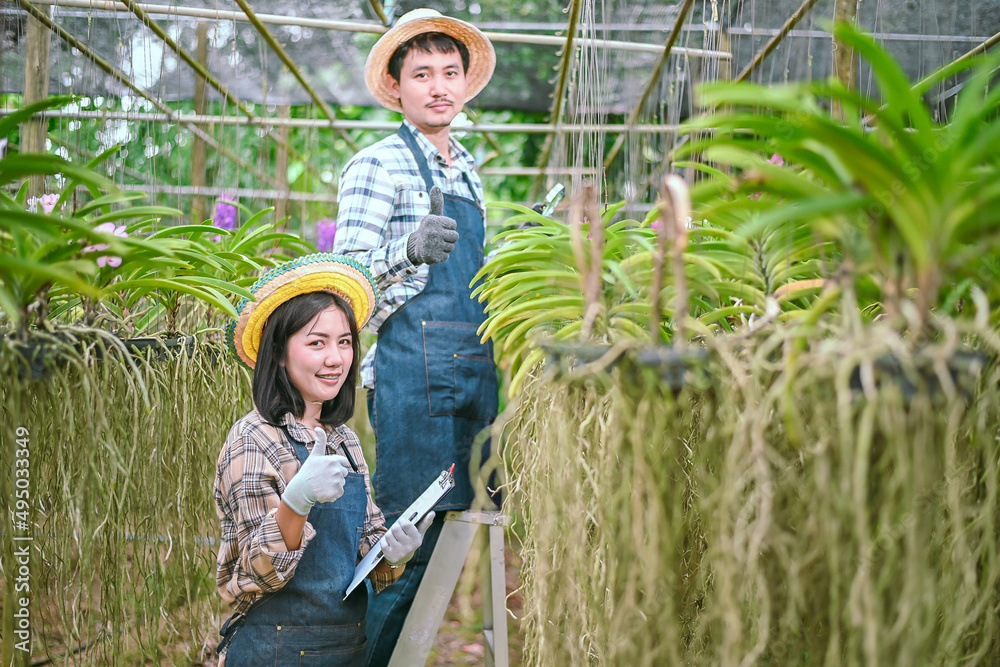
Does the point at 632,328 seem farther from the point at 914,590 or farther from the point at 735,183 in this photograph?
the point at 914,590

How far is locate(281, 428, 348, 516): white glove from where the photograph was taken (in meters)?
1.24

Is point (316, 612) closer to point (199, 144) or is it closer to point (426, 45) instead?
point (426, 45)

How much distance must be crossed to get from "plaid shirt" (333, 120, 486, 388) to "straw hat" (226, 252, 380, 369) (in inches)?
7.2

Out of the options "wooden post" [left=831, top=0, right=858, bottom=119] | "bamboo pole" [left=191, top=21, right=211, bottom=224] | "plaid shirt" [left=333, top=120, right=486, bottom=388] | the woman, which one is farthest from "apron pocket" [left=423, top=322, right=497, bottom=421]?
"bamboo pole" [left=191, top=21, right=211, bottom=224]

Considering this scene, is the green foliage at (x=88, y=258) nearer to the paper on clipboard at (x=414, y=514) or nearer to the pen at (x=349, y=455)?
the pen at (x=349, y=455)

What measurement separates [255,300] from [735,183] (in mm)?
1012

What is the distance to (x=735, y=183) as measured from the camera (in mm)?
734

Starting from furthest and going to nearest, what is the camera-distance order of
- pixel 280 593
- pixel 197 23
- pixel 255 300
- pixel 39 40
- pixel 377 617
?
pixel 197 23 → pixel 39 40 → pixel 377 617 → pixel 255 300 → pixel 280 593

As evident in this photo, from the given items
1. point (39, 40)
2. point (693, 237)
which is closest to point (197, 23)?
point (39, 40)

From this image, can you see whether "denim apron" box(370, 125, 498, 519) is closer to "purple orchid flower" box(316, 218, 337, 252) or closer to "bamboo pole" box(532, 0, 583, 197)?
"bamboo pole" box(532, 0, 583, 197)

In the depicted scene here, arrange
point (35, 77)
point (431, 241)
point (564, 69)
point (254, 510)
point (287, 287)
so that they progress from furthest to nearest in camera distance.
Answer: point (564, 69)
point (35, 77)
point (431, 241)
point (287, 287)
point (254, 510)

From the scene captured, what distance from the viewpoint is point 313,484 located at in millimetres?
1237

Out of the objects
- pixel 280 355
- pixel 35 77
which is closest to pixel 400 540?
pixel 280 355

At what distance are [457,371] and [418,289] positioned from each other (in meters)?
0.22
